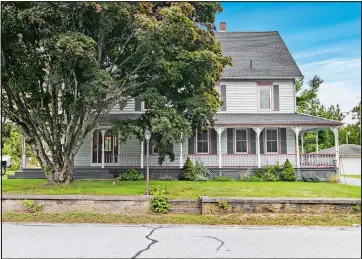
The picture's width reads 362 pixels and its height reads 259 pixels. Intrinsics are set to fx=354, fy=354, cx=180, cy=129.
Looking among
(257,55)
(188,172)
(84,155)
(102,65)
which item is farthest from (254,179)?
(84,155)

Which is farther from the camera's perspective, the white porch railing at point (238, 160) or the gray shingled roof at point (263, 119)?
the white porch railing at point (238, 160)

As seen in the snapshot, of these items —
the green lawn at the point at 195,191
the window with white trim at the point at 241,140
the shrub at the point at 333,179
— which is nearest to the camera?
the green lawn at the point at 195,191

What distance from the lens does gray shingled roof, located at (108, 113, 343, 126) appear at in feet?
50.8

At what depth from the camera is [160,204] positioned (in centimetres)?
794

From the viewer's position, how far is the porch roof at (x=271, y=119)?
15.4 m

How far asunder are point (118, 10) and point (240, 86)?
9.29m

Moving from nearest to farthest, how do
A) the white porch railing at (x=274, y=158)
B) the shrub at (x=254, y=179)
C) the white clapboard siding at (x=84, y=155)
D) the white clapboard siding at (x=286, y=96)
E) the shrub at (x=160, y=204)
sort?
the shrub at (x=160, y=204) → the shrub at (x=254, y=179) → the white porch railing at (x=274, y=158) → the white clapboard siding at (x=84, y=155) → the white clapboard siding at (x=286, y=96)

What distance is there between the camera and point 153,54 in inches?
400

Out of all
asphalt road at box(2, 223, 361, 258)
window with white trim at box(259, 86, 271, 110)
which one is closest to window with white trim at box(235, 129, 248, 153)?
window with white trim at box(259, 86, 271, 110)

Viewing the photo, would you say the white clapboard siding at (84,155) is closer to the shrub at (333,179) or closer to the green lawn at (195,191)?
the green lawn at (195,191)

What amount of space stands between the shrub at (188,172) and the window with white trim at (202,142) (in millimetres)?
1736

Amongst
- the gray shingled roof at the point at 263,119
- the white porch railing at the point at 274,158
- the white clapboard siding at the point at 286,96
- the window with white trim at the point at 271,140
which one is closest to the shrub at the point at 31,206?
the gray shingled roof at the point at 263,119

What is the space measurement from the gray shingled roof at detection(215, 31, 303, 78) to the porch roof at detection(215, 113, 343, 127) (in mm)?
1929

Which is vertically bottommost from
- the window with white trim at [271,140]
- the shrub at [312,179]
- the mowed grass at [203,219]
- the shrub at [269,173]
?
the mowed grass at [203,219]
